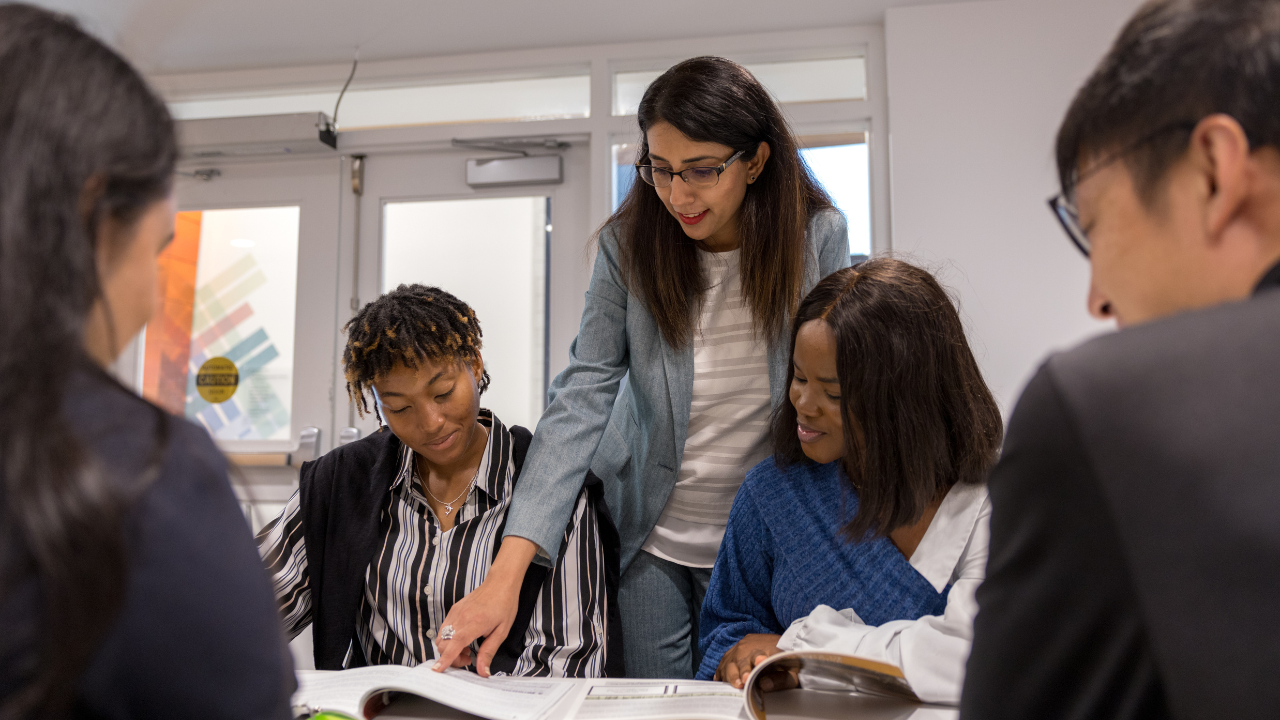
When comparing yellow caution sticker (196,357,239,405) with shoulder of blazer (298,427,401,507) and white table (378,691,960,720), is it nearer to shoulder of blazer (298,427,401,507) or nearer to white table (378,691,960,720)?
shoulder of blazer (298,427,401,507)

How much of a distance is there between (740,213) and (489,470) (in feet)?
1.94

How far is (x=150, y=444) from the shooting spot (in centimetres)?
39

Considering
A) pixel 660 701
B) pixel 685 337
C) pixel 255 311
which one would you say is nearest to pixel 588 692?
pixel 660 701

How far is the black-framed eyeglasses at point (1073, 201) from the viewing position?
0.44m

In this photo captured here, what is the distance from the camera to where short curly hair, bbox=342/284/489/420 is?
136 centimetres

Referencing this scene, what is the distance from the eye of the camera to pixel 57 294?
39 centimetres

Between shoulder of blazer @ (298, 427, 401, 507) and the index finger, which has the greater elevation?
shoulder of blazer @ (298, 427, 401, 507)

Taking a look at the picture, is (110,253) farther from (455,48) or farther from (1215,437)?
(455,48)

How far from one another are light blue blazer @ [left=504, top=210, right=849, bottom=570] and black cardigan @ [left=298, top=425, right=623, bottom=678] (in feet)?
0.19

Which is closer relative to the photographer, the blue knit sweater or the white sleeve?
the white sleeve

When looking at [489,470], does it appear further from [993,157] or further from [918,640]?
[993,157]

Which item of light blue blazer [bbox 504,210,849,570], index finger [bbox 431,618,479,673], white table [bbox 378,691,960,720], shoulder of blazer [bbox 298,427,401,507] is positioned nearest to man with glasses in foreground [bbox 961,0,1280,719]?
white table [bbox 378,691,960,720]

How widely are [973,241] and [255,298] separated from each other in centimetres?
264

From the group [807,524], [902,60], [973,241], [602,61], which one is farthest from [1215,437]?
[602,61]
